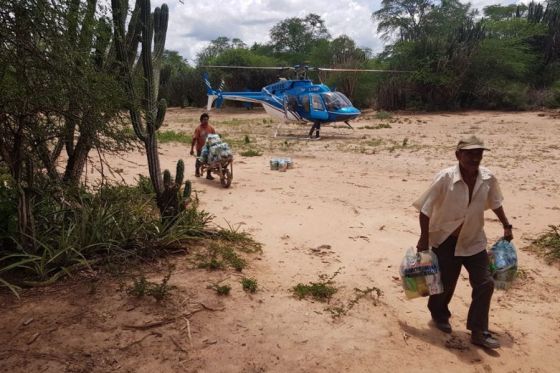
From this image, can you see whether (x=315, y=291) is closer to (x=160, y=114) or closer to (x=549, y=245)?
(x=160, y=114)

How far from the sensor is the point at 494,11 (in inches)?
1395

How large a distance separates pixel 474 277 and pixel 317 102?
45.0 feet

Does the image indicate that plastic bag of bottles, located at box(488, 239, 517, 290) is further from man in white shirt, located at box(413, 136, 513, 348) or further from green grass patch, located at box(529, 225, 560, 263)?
green grass patch, located at box(529, 225, 560, 263)

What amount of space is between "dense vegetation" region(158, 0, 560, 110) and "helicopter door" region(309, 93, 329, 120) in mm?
11206

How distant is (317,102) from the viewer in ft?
54.4

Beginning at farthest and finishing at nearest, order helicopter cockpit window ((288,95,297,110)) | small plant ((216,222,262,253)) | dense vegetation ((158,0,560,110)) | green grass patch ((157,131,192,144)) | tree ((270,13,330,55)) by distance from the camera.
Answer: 1. tree ((270,13,330,55))
2. dense vegetation ((158,0,560,110))
3. helicopter cockpit window ((288,95,297,110))
4. green grass patch ((157,131,192,144))
5. small plant ((216,222,262,253))

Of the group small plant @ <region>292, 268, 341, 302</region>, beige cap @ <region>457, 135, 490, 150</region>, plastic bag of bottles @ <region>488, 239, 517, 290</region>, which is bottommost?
small plant @ <region>292, 268, 341, 302</region>

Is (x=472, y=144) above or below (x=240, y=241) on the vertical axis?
above

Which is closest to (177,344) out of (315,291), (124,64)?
(315,291)

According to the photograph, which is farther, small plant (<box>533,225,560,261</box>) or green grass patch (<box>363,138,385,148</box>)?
green grass patch (<box>363,138,385,148</box>)

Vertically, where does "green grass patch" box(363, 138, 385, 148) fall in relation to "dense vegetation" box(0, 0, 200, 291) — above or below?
below

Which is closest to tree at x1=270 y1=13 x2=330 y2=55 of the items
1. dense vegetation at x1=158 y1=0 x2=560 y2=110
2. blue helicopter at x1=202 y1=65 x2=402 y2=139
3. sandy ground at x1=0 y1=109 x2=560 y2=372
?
dense vegetation at x1=158 y1=0 x2=560 y2=110

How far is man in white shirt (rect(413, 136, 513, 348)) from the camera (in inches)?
128

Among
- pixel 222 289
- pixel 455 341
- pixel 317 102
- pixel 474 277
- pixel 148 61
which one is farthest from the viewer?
pixel 317 102
